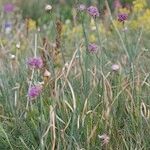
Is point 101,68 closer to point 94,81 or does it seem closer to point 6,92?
point 94,81

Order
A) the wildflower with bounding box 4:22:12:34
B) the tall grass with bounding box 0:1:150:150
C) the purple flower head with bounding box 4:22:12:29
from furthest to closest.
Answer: the purple flower head with bounding box 4:22:12:29
the wildflower with bounding box 4:22:12:34
the tall grass with bounding box 0:1:150:150

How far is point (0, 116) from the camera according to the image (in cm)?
315

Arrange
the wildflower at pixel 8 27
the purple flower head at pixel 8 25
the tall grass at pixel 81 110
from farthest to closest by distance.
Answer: the purple flower head at pixel 8 25 < the wildflower at pixel 8 27 < the tall grass at pixel 81 110

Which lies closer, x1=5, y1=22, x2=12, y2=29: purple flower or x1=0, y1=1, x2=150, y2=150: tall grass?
x1=0, y1=1, x2=150, y2=150: tall grass

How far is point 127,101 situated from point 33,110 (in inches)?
20.2

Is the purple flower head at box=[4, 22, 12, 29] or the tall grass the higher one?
the tall grass

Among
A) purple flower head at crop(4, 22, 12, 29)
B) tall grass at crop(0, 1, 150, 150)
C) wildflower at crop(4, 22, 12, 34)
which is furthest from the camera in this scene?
purple flower head at crop(4, 22, 12, 29)

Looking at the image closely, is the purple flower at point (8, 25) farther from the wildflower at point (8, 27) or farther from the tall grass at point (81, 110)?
the tall grass at point (81, 110)

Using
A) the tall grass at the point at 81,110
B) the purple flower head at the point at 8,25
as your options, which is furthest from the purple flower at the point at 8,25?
the tall grass at the point at 81,110

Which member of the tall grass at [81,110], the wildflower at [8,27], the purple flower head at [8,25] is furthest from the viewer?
the purple flower head at [8,25]

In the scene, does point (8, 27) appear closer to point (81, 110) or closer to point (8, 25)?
point (8, 25)

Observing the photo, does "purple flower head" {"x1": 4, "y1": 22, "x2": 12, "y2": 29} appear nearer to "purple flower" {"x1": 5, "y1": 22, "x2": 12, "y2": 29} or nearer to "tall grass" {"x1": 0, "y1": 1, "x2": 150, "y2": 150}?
"purple flower" {"x1": 5, "y1": 22, "x2": 12, "y2": 29}

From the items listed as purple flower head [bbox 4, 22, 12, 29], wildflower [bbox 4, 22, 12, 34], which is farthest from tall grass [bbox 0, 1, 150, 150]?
purple flower head [bbox 4, 22, 12, 29]

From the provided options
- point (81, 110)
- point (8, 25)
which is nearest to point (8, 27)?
point (8, 25)
